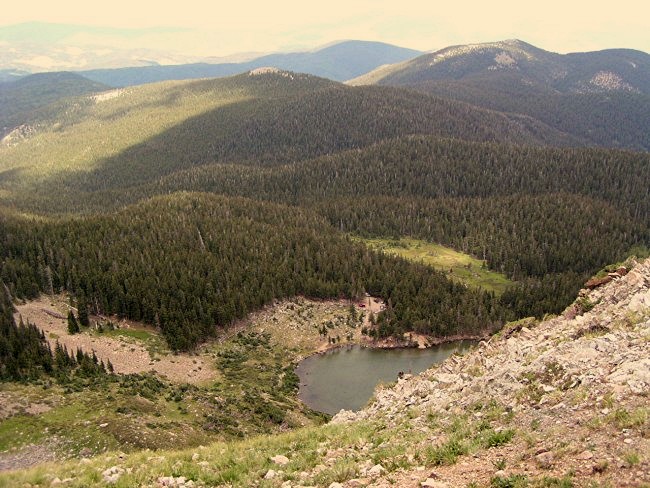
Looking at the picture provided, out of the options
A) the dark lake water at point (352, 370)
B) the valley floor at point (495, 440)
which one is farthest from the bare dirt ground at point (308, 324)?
the valley floor at point (495, 440)

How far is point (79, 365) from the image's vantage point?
84.4 metres

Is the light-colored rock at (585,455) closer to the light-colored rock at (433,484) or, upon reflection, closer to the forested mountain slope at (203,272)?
the light-colored rock at (433,484)

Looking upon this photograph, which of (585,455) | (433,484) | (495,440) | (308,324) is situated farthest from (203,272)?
(585,455)

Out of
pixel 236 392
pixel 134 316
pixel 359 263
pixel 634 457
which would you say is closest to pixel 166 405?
pixel 236 392

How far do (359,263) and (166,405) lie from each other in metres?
92.3

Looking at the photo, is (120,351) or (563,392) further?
(120,351)

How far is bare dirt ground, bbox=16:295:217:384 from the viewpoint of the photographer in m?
94.4

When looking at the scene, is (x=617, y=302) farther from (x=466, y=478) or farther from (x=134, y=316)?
(x=134, y=316)

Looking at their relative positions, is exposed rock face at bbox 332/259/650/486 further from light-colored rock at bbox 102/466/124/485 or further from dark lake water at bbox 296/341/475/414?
dark lake water at bbox 296/341/475/414

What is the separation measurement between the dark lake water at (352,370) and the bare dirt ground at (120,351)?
65.3ft

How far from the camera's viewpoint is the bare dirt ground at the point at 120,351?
94.4m

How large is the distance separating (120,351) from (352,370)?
4660 cm

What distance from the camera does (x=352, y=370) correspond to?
370 feet

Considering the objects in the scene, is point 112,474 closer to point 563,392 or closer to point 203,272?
point 563,392
